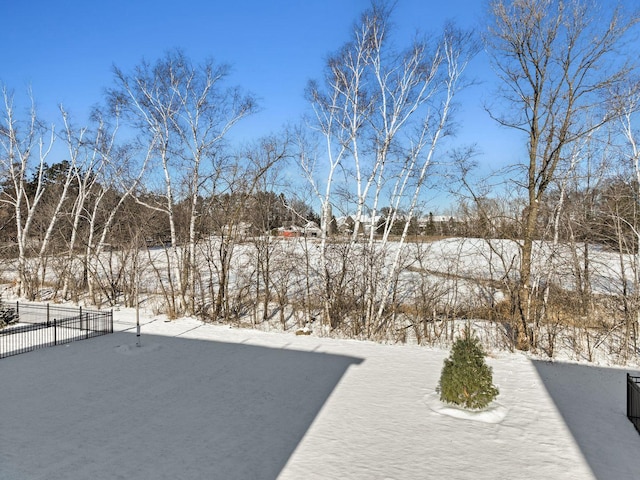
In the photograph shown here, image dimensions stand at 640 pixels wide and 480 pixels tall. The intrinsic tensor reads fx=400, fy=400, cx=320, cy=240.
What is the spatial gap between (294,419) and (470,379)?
11.1ft

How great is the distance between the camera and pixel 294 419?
7344mm

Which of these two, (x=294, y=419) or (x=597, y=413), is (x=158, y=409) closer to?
(x=294, y=419)

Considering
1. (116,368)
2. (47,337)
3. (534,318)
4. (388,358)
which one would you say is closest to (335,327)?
(388,358)

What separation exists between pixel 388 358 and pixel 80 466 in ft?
25.8

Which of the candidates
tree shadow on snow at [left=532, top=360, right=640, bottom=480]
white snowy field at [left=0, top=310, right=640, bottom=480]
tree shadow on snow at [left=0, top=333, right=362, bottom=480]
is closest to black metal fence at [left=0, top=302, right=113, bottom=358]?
tree shadow on snow at [left=0, top=333, right=362, bottom=480]

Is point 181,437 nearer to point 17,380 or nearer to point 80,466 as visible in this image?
point 80,466

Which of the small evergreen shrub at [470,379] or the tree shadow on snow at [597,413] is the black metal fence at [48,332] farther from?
the tree shadow on snow at [597,413]

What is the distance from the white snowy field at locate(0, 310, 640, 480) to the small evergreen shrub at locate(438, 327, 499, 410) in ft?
1.10

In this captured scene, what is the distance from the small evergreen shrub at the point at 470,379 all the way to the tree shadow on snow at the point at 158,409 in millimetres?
2669

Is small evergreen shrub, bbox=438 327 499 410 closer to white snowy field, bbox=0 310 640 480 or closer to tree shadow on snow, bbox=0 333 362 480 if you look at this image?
white snowy field, bbox=0 310 640 480

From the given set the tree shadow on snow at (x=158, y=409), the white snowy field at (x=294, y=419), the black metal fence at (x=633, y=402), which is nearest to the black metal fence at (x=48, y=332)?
the tree shadow on snow at (x=158, y=409)

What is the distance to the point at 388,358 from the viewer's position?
37.4ft

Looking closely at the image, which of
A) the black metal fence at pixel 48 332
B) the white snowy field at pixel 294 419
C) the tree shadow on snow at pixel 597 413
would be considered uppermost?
the black metal fence at pixel 48 332

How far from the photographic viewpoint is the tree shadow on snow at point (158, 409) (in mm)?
5758
